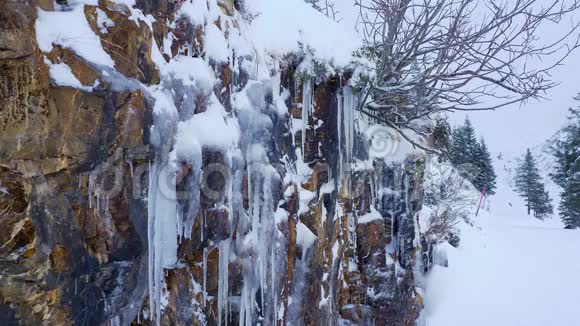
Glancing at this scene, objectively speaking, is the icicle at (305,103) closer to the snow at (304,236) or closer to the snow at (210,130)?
the snow at (304,236)

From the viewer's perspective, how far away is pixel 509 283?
35.6 feet

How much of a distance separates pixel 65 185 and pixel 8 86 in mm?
480

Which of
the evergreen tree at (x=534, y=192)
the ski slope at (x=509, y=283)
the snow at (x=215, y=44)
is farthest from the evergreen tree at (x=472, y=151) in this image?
the snow at (x=215, y=44)

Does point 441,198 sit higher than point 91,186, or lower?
lower

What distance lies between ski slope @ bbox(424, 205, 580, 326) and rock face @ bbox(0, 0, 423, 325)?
531 cm

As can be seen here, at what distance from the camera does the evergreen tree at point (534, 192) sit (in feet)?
87.0

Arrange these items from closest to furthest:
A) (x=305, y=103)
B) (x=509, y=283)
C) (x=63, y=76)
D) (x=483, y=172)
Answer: (x=63, y=76), (x=305, y=103), (x=509, y=283), (x=483, y=172)

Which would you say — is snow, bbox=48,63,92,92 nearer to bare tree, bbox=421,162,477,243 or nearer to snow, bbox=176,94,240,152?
snow, bbox=176,94,240,152

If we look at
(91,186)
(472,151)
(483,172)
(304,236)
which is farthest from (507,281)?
(483,172)

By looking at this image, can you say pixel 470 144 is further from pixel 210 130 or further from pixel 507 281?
pixel 210 130

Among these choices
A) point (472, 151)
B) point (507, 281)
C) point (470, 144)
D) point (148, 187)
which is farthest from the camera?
point (470, 144)

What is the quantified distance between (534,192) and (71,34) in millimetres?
30422

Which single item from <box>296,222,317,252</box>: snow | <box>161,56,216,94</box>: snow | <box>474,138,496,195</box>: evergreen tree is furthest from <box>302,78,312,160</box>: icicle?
<box>474,138,496,195</box>: evergreen tree

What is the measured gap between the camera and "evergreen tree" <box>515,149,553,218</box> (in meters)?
26.5
